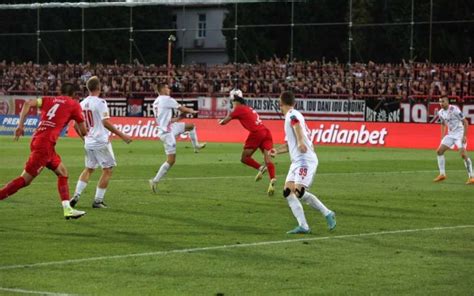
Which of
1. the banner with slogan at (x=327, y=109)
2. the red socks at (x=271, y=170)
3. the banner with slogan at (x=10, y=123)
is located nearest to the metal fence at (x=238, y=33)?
the banner with slogan at (x=10, y=123)

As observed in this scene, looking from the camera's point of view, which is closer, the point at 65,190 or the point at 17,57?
the point at 65,190

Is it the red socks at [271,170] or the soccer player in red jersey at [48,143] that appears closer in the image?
the soccer player in red jersey at [48,143]

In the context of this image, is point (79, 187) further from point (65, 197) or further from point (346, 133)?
point (346, 133)

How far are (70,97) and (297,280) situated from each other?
6.88 meters

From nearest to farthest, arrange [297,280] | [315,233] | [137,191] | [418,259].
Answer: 1. [297,280]
2. [418,259]
3. [315,233]
4. [137,191]

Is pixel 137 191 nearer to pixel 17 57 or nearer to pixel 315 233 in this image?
pixel 315 233

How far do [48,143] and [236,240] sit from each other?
3673mm

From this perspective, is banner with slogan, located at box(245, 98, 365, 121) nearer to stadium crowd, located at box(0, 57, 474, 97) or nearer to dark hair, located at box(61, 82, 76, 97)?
stadium crowd, located at box(0, 57, 474, 97)

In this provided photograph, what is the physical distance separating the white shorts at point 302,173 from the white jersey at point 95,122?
4.86 m

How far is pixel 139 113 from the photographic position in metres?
54.5

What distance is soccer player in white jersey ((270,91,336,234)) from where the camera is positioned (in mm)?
15852

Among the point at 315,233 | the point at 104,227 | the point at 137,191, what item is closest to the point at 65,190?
the point at 104,227

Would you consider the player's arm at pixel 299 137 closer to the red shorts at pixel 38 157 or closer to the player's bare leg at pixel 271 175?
the red shorts at pixel 38 157

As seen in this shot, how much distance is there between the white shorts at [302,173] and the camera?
15.9 m
